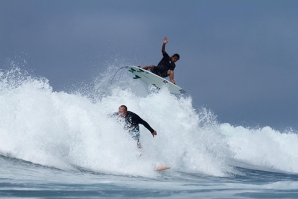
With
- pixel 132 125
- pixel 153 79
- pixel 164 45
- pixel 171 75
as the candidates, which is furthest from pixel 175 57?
pixel 132 125

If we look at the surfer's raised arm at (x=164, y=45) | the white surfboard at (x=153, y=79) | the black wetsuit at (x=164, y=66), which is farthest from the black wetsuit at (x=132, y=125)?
the white surfboard at (x=153, y=79)

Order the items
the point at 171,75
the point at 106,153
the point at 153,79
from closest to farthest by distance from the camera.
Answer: the point at 106,153 < the point at 171,75 < the point at 153,79

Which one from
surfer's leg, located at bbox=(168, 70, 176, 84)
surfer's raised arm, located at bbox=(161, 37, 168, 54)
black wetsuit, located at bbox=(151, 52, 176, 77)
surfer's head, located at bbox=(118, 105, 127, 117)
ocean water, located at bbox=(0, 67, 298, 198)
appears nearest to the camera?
ocean water, located at bbox=(0, 67, 298, 198)

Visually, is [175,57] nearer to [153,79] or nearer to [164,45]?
[164,45]

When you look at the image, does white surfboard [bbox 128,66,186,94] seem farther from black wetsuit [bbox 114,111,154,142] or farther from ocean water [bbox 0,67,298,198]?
black wetsuit [bbox 114,111,154,142]

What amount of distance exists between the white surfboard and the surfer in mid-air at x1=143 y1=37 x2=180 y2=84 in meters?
0.16

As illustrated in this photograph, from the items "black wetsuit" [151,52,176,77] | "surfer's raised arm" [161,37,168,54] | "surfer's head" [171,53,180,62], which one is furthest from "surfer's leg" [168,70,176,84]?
"surfer's raised arm" [161,37,168,54]

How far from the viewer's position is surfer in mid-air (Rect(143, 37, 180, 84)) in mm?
15320

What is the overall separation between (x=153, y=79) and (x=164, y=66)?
763 millimetres

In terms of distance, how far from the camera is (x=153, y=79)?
16.3m

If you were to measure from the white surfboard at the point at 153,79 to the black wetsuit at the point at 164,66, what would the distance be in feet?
0.60

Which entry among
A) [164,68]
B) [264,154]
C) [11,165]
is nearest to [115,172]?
[11,165]

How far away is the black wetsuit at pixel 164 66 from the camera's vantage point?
15594 mm

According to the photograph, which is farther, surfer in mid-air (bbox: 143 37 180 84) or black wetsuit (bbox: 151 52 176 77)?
black wetsuit (bbox: 151 52 176 77)
